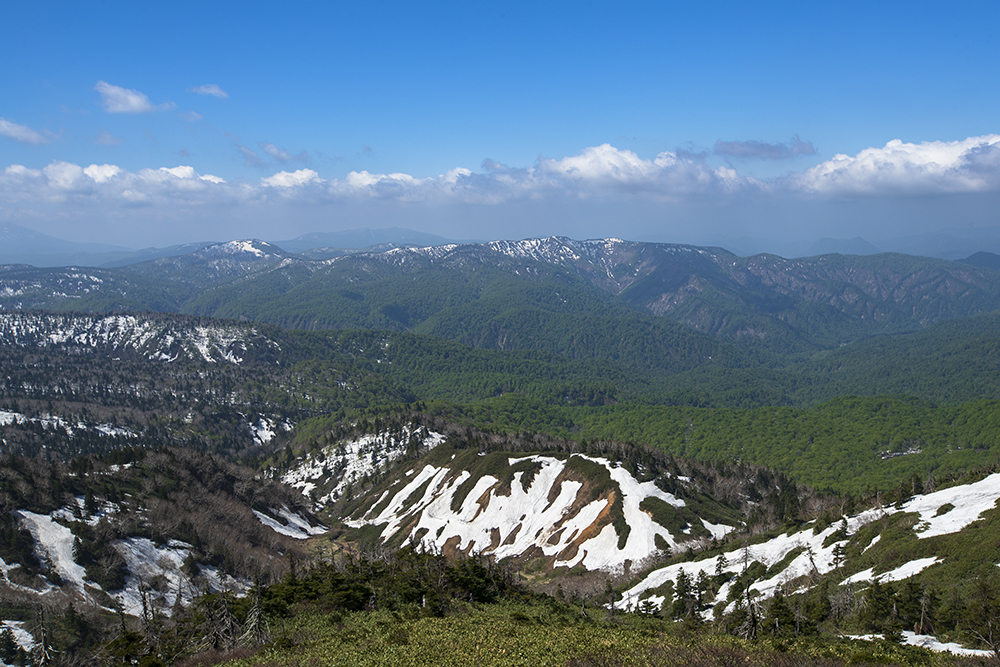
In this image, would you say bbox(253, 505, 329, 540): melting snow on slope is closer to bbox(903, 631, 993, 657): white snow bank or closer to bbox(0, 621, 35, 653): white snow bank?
bbox(0, 621, 35, 653): white snow bank

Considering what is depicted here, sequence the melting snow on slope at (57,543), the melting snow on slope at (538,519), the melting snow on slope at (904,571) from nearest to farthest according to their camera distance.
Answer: the melting snow on slope at (904,571), the melting snow on slope at (57,543), the melting snow on slope at (538,519)

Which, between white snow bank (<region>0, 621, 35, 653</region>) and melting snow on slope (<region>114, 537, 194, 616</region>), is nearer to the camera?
white snow bank (<region>0, 621, 35, 653</region>)

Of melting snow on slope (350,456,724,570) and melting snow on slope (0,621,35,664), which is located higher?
melting snow on slope (0,621,35,664)

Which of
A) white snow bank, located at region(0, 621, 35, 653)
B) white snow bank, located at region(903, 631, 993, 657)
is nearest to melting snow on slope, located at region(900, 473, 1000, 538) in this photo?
white snow bank, located at region(903, 631, 993, 657)

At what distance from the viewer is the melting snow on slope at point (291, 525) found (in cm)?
14575

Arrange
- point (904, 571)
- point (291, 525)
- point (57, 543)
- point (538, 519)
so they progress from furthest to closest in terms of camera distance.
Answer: point (291, 525), point (538, 519), point (57, 543), point (904, 571)

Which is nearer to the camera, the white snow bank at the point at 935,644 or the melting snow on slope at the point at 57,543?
the white snow bank at the point at 935,644

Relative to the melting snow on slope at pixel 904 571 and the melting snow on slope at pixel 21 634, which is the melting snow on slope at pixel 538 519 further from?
the melting snow on slope at pixel 21 634

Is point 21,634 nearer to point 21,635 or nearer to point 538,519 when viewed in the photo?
point 21,635

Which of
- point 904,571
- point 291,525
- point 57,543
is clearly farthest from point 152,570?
point 904,571

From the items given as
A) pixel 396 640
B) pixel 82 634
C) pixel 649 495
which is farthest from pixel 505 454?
pixel 396 640

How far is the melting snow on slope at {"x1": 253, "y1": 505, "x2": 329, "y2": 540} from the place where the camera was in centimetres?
14575

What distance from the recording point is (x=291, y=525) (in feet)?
506

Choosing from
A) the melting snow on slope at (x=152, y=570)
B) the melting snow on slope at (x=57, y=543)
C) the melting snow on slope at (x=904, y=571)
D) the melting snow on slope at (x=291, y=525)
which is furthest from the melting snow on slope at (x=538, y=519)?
the melting snow on slope at (x=57, y=543)
